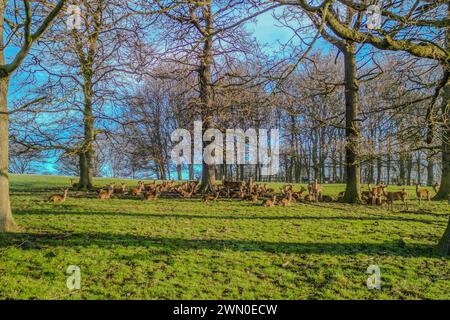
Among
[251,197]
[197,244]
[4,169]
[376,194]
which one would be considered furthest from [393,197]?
[4,169]

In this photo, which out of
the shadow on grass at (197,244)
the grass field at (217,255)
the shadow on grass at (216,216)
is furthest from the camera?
the shadow on grass at (216,216)

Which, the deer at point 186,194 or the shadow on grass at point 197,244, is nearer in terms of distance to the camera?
the shadow on grass at point 197,244

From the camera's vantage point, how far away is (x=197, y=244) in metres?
6.90

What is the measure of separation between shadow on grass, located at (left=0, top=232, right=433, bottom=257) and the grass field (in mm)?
21

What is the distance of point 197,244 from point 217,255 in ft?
2.78

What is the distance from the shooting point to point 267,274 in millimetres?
5273

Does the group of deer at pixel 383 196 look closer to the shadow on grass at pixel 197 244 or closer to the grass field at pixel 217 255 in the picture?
the grass field at pixel 217 255

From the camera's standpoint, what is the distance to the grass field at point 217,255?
4.63m

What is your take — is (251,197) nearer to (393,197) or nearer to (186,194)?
(186,194)

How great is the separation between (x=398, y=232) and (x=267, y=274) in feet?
17.1

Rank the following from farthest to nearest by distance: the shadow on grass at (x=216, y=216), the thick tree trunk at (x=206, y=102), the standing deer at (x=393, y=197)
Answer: the thick tree trunk at (x=206, y=102) < the standing deer at (x=393, y=197) < the shadow on grass at (x=216, y=216)

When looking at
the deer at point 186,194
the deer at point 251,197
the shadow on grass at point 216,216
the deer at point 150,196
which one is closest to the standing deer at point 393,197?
the shadow on grass at point 216,216

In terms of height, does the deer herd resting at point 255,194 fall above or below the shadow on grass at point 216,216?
above

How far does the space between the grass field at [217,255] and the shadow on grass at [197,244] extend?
0.07ft
